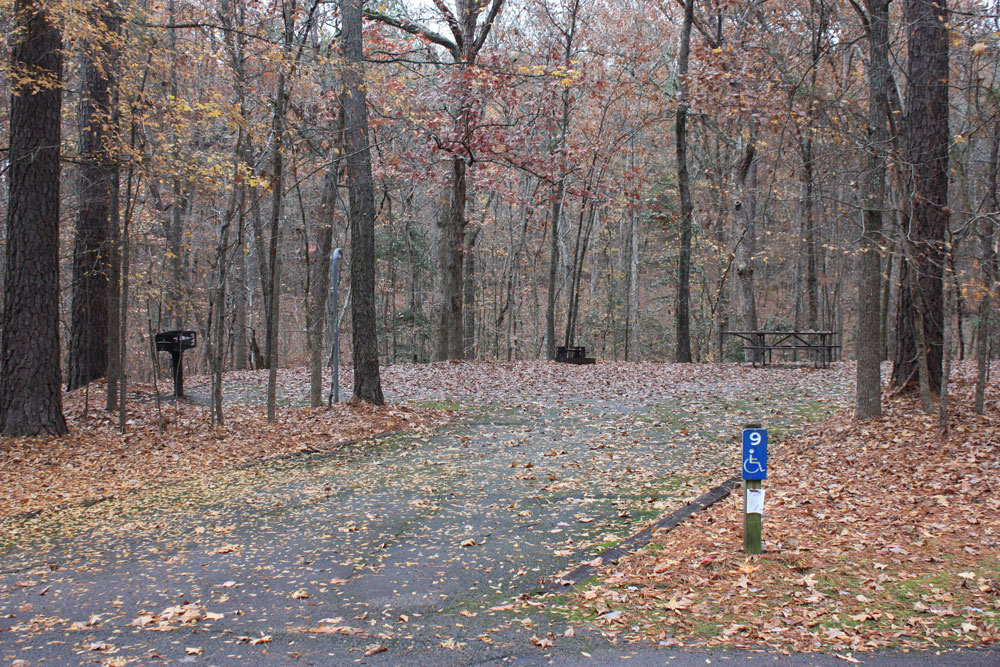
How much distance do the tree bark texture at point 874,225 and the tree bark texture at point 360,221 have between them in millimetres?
7070

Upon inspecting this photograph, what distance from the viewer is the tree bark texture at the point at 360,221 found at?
11.1 metres

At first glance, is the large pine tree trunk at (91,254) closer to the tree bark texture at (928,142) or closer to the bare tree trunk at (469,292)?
the bare tree trunk at (469,292)

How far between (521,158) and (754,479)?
1318cm

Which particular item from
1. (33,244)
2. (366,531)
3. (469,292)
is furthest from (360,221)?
(469,292)

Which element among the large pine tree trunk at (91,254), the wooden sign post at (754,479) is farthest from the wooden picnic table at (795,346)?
the large pine tree trunk at (91,254)

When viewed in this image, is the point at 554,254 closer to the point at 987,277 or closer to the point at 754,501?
the point at 987,277

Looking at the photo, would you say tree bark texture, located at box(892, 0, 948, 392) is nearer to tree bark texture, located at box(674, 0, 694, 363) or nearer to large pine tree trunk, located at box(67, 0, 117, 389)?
tree bark texture, located at box(674, 0, 694, 363)

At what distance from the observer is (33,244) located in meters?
8.49

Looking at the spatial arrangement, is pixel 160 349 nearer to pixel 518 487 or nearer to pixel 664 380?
pixel 518 487

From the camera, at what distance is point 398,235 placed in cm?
2734

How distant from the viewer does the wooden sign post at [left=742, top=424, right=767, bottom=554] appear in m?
4.59

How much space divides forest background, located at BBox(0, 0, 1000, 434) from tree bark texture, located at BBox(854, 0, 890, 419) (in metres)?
0.06

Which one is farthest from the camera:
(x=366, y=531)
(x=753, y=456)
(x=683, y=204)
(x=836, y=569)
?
(x=683, y=204)

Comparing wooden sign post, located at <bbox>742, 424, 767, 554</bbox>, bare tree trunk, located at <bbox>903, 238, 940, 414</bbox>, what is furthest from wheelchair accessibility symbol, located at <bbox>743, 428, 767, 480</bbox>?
bare tree trunk, located at <bbox>903, 238, 940, 414</bbox>
